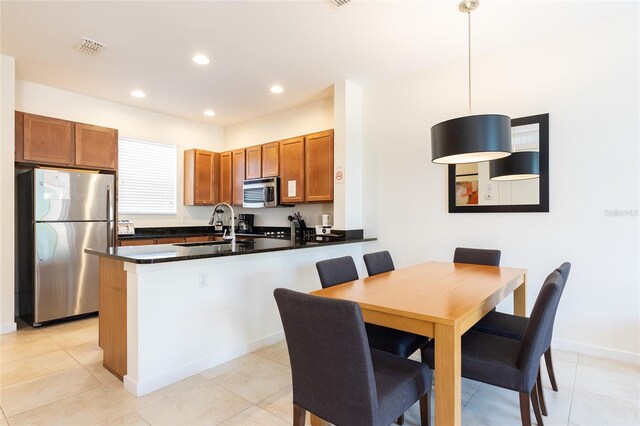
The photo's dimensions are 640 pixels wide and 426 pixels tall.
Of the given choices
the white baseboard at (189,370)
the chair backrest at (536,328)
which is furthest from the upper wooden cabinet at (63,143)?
the chair backrest at (536,328)

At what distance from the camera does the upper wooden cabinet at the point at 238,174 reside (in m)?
5.68

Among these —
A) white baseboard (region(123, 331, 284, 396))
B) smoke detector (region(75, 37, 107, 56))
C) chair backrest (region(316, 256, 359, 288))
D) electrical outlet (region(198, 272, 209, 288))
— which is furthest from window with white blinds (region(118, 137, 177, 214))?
chair backrest (region(316, 256, 359, 288))

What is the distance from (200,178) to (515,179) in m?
4.67

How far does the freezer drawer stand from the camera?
365 centimetres

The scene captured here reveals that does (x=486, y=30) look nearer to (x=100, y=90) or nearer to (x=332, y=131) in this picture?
(x=332, y=131)

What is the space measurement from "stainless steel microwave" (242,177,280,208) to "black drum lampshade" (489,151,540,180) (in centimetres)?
302

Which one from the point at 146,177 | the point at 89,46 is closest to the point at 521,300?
the point at 89,46

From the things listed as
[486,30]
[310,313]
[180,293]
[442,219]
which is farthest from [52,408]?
[486,30]

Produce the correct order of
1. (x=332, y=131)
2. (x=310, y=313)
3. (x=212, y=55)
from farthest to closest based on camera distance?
(x=332, y=131), (x=212, y=55), (x=310, y=313)

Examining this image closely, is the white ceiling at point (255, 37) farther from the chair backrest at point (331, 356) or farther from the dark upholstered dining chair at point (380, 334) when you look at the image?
the chair backrest at point (331, 356)

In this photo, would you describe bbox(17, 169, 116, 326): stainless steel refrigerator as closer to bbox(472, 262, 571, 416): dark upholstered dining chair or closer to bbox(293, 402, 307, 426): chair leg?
bbox(293, 402, 307, 426): chair leg

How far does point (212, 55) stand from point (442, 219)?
3.05 meters

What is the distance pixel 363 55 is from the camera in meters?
3.56

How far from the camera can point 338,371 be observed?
53.2 inches
